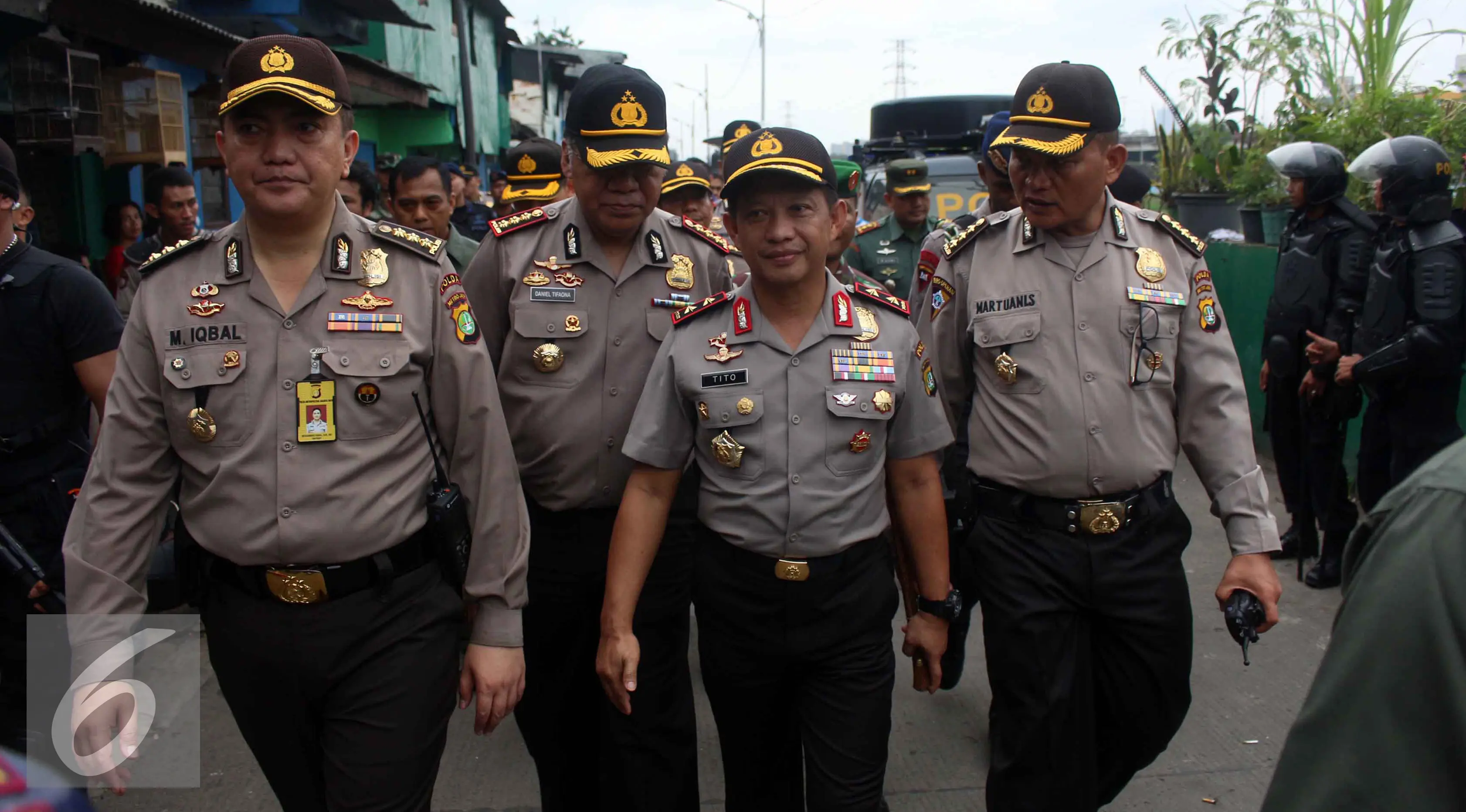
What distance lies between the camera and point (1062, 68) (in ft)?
10.2

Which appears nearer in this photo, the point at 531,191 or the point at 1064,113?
the point at 1064,113

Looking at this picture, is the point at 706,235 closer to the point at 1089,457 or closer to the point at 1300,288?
the point at 1089,457

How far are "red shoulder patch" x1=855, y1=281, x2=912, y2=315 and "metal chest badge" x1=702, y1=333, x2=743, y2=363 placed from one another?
367 millimetres

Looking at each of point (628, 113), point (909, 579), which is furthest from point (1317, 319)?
point (628, 113)

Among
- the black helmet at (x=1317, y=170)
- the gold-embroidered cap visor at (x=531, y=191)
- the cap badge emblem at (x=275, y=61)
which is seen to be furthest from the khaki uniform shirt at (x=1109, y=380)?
the gold-embroidered cap visor at (x=531, y=191)

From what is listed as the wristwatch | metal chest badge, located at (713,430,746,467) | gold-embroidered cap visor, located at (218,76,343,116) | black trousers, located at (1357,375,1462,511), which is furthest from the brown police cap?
black trousers, located at (1357,375,1462,511)

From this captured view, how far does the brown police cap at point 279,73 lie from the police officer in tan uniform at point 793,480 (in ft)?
3.10

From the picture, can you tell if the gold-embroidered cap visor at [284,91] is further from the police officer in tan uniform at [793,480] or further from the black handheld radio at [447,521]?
the police officer in tan uniform at [793,480]

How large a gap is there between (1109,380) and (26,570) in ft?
9.91

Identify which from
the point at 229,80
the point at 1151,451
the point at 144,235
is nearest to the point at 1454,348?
the point at 1151,451

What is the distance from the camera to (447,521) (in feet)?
8.36

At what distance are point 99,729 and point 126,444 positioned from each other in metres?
0.58

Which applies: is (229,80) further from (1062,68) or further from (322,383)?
(1062,68)

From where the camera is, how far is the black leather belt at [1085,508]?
9.82 ft
